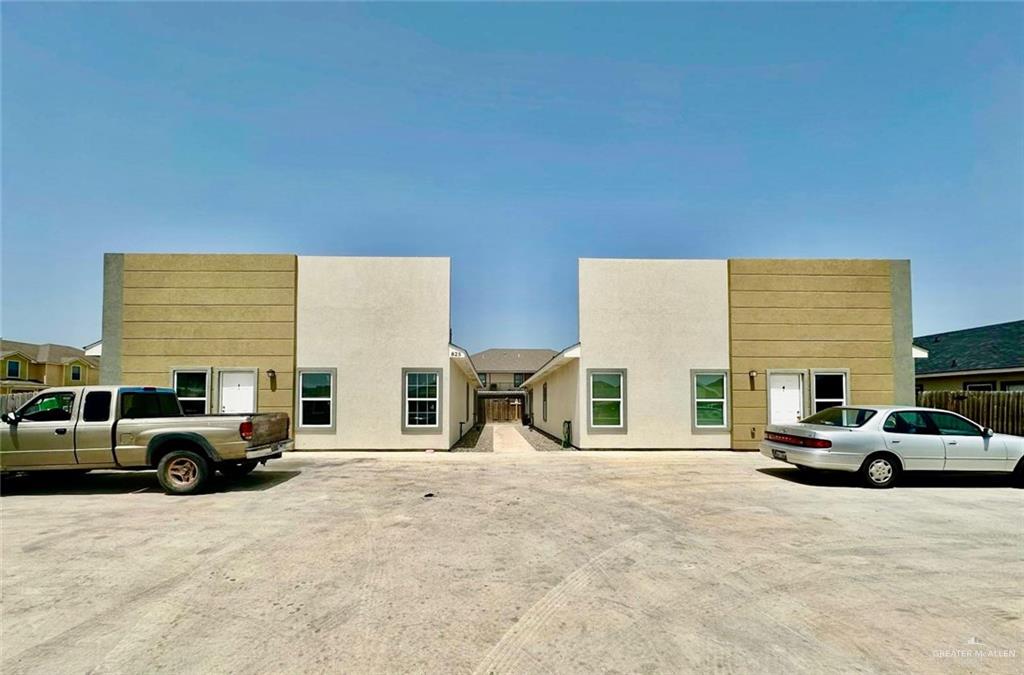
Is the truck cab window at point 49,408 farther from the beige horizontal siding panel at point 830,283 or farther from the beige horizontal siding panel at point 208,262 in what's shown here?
the beige horizontal siding panel at point 830,283

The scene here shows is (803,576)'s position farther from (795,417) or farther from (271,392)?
(271,392)

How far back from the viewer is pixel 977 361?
2186 centimetres

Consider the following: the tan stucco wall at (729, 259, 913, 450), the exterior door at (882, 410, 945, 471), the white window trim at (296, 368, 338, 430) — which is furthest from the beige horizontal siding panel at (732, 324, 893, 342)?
the white window trim at (296, 368, 338, 430)

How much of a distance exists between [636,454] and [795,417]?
495 cm

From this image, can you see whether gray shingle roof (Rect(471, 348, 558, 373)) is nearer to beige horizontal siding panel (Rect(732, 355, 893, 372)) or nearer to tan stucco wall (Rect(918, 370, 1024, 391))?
tan stucco wall (Rect(918, 370, 1024, 391))

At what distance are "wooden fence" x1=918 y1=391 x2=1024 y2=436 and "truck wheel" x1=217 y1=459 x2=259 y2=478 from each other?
63.1 ft

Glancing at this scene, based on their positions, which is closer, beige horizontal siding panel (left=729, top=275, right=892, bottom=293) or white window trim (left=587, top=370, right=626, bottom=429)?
white window trim (left=587, top=370, right=626, bottom=429)

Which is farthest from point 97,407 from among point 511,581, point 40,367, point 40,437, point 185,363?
point 40,367

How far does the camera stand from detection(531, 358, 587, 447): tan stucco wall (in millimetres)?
16703

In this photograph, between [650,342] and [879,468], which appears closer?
[879,468]

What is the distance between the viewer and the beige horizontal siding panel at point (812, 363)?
629 inches

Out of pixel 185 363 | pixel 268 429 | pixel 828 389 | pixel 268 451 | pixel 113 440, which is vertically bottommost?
pixel 268 451

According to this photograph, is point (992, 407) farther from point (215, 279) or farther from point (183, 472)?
point (215, 279)

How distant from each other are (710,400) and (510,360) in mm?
43119
